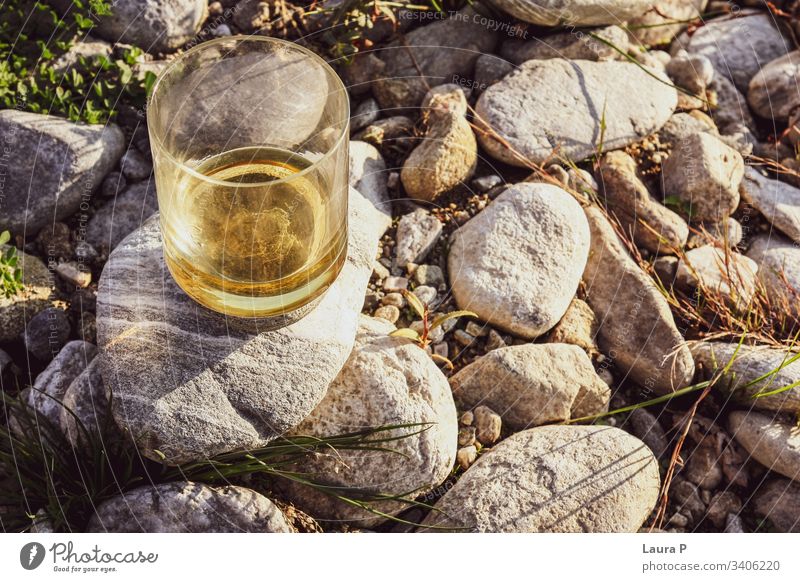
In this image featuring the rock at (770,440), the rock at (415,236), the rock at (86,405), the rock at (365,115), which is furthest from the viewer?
the rock at (365,115)

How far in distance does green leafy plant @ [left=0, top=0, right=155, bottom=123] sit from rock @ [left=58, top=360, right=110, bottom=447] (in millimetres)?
1368

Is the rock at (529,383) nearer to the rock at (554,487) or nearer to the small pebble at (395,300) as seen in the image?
the rock at (554,487)

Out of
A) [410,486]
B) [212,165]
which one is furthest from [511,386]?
[212,165]

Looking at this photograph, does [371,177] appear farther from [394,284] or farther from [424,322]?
[424,322]

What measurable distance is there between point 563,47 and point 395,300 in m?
1.82

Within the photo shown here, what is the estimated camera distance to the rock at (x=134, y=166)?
13.1 feet

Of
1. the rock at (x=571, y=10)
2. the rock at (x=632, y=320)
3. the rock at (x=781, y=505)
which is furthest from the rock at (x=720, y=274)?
the rock at (x=571, y=10)

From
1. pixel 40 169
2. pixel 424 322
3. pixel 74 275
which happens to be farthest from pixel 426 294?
pixel 40 169

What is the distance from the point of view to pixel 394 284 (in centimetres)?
384

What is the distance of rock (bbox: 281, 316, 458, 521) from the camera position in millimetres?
3299

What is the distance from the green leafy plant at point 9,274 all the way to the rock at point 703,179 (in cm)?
323

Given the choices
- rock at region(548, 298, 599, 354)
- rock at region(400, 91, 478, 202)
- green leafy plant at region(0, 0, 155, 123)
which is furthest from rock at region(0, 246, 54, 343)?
rock at region(548, 298, 599, 354)

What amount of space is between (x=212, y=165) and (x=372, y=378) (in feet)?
3.66
